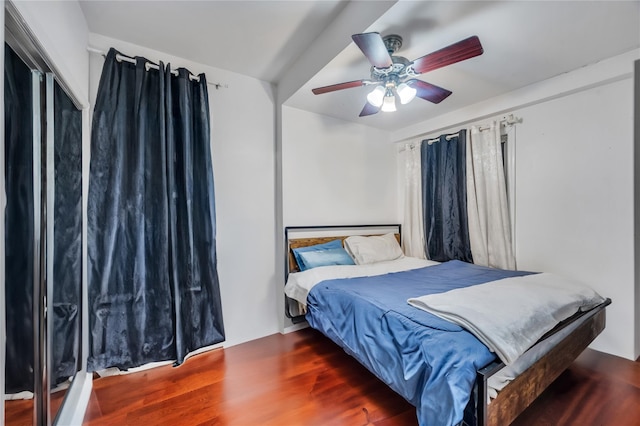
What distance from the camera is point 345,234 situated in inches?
128

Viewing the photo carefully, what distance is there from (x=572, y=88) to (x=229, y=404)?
11.8 feet

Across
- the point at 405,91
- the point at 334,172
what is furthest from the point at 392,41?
the point at 334,172

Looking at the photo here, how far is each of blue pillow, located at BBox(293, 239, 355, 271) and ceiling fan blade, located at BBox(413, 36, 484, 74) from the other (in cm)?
180

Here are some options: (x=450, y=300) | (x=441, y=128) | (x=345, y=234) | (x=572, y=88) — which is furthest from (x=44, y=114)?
(x=572, y=88)

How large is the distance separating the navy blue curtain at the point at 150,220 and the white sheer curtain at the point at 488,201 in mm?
2664

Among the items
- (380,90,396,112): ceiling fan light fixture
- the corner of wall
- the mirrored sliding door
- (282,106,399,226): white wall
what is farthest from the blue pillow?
the corner of wall

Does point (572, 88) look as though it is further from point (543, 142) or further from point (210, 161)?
point (210, 161)

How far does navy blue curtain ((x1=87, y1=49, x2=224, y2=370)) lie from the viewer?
199 centimetres

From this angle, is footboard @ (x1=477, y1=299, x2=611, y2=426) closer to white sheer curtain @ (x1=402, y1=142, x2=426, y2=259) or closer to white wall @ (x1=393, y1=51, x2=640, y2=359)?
white wall @ (x1=393, y1=51, x2=640, y2=359)

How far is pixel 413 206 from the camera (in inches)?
141

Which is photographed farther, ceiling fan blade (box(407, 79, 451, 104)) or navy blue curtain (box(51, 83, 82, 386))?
ceiling fan blade (box(407, 79, 451, 104))

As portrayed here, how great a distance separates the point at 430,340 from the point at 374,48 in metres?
1.54

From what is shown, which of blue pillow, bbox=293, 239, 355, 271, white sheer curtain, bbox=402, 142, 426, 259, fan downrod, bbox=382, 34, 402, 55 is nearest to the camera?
fan downrod, bbox=382, 34, 402, 55

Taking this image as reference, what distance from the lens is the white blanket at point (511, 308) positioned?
4.15 feet
